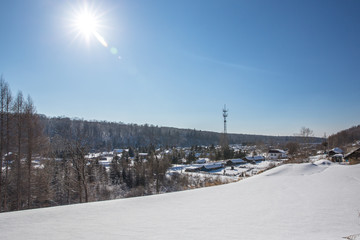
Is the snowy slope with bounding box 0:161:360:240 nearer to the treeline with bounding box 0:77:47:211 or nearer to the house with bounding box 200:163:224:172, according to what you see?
the treeline with bounding box 0:77:47:211

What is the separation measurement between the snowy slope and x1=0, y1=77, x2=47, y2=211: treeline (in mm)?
9913

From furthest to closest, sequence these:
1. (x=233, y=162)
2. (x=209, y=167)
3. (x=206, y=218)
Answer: (x=233, y=162) → (x=209, y=167) → (x=206, y=218)

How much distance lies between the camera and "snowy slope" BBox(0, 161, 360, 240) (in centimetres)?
288

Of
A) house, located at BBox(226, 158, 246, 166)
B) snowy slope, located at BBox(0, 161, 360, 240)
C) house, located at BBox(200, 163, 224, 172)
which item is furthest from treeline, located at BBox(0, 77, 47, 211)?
house, located at BBox(226, 158, 246, 166)

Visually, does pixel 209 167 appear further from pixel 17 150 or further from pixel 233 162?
pixel 17 150

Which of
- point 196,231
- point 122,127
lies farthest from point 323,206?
point 122,127

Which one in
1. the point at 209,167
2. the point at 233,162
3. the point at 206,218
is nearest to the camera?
the point at 206,218

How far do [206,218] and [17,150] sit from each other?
44.7 feet

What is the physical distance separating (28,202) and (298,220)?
1545cm

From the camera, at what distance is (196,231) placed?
118 inches

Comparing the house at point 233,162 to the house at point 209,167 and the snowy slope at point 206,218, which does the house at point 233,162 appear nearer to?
the house at point 209,167

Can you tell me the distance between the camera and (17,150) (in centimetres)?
1153

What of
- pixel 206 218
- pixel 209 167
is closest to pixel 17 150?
pixel 206 218

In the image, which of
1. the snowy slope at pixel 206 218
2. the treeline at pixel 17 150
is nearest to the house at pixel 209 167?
the treeline at pixel 17 150
